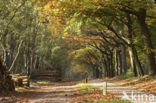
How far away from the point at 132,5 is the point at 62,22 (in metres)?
5.89

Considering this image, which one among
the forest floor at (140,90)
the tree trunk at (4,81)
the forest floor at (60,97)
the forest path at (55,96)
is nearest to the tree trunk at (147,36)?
the forest floor at (140,90)

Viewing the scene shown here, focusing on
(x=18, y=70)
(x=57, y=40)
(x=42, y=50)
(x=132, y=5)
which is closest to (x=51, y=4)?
(x=132, y=5)

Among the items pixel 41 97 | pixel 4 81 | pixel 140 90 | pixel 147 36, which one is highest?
pixel 147 36

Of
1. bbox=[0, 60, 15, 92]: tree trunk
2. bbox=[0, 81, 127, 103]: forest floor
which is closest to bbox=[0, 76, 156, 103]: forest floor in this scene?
bbox=[0, 81, 127, 103]: forest floor

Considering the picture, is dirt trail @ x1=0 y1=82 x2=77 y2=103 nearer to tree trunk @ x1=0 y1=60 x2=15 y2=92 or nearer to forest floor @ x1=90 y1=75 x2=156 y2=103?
tree trunk @ x1=0 y1=60 x2=15 y2=92

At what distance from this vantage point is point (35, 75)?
39.5 m

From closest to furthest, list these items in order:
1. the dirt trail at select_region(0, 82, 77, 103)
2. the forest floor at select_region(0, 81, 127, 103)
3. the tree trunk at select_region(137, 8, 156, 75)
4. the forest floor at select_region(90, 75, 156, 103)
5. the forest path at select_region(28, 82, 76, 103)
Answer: the forest floor at select_region(90, 75, 156, 103)
the forest floor at select_region(0, 81, 127, 103)
the forest path at select_region(28, 82, 76, 103)
the dirt trail at select_region(0, 82, 77, 103)
the tree trunk at select_region(137, 8, 156, 75)

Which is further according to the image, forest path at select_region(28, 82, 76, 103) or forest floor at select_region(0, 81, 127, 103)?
forest path at select_region(28, 82, 76, 103)

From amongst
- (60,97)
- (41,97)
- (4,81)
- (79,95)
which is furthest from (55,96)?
(4,81)

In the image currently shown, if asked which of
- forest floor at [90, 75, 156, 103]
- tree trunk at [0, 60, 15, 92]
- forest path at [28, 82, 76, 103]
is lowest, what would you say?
forest path at [28, 82, 76, 103]

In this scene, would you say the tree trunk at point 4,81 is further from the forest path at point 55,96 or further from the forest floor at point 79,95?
the forest path at point 55,96

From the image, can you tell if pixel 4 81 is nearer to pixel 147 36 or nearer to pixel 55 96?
pixel 55 96

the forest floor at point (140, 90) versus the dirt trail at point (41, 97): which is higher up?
the forest floor at point (140, 90)

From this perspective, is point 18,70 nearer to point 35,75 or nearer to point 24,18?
point 35,75
